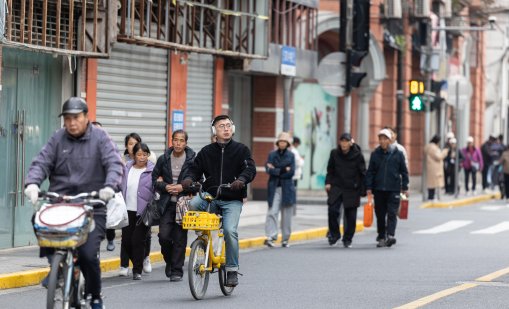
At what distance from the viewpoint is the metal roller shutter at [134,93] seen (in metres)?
22.5

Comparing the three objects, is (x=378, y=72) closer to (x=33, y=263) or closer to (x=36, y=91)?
(x=36, y=91)

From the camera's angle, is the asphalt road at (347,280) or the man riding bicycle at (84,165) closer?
the man riding bicycle at (84,165)

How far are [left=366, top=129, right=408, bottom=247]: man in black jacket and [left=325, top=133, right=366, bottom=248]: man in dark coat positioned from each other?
390 millimetres

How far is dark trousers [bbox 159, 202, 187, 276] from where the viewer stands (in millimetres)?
15734

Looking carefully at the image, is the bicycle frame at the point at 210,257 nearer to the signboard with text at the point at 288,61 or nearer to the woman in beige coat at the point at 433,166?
the signboard with text at the point at 288,61

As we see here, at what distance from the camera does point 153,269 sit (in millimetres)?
17469

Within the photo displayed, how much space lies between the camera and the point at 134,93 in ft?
77.3

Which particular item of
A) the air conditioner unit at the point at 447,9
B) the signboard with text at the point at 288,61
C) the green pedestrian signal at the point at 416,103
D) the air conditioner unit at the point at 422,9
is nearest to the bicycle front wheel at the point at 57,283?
the signboard with text at the point at 288,61

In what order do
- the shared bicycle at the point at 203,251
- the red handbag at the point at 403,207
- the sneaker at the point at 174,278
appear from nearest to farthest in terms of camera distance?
the shared bicycle at the point at 203,251, the sneaker at the point at 174,278, the red handbag at the point at 403,207

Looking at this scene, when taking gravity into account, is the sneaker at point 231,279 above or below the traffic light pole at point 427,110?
below

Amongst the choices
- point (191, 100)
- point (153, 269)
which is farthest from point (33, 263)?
point (191, 100)

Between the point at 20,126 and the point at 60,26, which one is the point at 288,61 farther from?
the point at 20,126

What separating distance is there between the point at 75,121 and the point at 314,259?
8.92m

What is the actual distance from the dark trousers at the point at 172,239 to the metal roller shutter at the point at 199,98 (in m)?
9.74
